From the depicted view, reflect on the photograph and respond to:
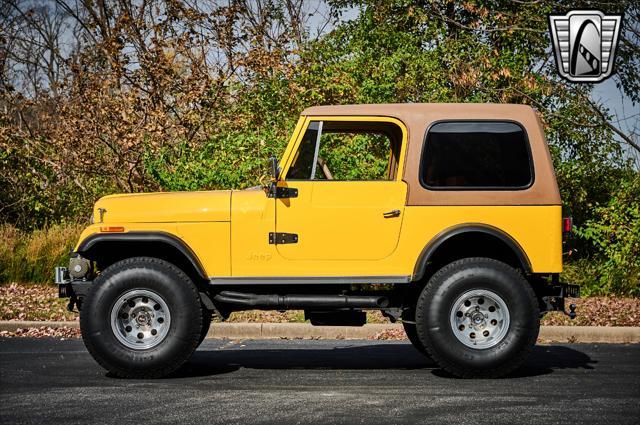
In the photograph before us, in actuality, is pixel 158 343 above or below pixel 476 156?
below

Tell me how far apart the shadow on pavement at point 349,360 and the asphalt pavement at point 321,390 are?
1 cm

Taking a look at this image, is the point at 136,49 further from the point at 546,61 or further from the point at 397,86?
the point at 546,61

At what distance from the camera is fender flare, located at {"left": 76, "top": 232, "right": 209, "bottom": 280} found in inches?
322

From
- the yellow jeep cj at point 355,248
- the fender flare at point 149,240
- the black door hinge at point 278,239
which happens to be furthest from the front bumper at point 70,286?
the black door hinge at point 278,239

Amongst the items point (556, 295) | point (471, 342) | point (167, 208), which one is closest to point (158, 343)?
point (167, 208)

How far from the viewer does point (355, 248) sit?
8.25 metres

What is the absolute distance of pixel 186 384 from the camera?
314 inches

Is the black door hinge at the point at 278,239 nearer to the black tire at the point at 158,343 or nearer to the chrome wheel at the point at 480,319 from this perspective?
the black tire at the point at 158,343

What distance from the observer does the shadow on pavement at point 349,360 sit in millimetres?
8945

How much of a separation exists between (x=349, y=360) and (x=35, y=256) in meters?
8.47

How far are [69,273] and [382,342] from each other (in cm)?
410

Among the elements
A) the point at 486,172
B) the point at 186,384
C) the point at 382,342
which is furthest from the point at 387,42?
the point at 186,384

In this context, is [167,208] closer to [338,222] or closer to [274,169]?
[274,169]

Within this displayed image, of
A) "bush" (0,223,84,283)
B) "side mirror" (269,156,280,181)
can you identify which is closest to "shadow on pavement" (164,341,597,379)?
"side mirror" (269,156,280,181)
